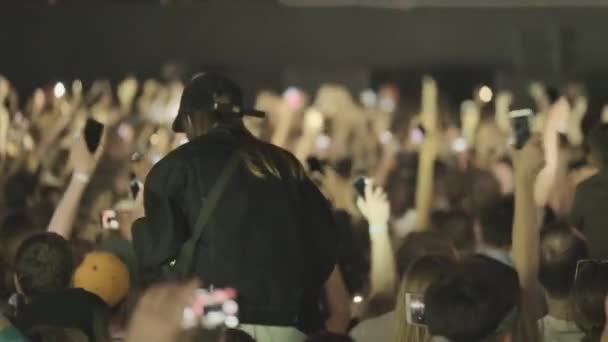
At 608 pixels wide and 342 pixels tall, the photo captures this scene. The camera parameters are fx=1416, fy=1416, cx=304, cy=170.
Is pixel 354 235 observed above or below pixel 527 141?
below

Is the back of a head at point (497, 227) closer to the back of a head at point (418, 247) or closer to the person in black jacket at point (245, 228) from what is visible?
the back of a head at point (418, 247)

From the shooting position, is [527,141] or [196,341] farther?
[527,141]

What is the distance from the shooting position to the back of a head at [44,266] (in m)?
4.51

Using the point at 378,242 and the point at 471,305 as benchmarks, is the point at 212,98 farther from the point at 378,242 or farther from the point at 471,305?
the point at 471,305

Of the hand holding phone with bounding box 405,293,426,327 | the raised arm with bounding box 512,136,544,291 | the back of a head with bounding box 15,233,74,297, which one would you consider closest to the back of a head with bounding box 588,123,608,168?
the raised arm with bounding box 512,136,544,291

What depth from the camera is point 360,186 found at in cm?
564

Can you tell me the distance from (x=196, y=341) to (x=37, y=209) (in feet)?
12.3

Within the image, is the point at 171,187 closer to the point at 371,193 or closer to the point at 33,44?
the point at 371,193

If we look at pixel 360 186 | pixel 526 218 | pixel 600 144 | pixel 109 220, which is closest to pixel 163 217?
pixel 526 218

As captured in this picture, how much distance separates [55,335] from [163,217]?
2.00ft

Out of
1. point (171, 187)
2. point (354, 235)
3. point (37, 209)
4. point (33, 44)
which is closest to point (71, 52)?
point (33, 44)

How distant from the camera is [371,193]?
5.46 metres

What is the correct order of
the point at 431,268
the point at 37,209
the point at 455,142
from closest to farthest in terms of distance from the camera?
the point at 431,268 < the point at 37,209 < the point at 455,142


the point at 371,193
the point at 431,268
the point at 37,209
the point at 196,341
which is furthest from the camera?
the point at 37,209
